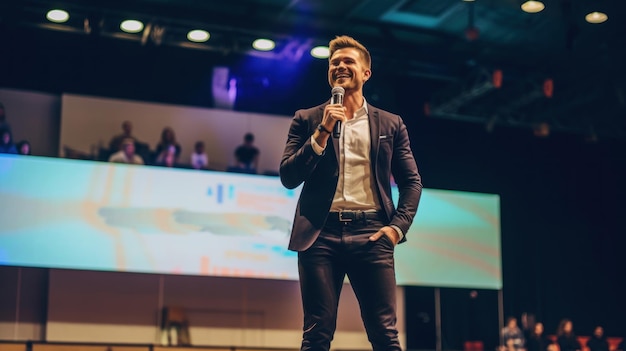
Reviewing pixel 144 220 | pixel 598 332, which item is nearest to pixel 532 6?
pixel 144 220

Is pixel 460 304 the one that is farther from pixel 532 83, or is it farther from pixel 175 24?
pixel 175 24

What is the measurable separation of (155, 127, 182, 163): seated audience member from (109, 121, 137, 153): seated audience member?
0.31 m

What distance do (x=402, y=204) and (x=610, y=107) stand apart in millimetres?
Result: 9923

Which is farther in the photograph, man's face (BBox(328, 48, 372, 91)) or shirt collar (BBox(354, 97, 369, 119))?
shirt collar (BBox(354, 97, 369, 119))

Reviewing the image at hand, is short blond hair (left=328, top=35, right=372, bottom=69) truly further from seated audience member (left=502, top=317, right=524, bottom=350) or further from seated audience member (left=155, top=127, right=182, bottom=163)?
seated audience member (left=502, top=317, right=524, bottom=350)

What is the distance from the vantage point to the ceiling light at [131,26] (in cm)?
905

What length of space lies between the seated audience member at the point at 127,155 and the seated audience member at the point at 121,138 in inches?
6.0

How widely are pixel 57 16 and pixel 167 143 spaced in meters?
1.96

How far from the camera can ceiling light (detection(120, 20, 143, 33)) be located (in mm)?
9046

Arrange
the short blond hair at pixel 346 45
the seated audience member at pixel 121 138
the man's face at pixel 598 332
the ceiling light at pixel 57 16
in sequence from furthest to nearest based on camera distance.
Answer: the man's face at pixel 598 332
the seated audience member at pixel 121 138
the ceiling light at pixel 57 16
the short blond hair at pixel 346 45

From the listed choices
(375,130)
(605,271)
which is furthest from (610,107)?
(375,130)

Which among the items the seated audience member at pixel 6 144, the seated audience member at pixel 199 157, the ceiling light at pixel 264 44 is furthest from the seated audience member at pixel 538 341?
the seated audience member at pixel 6 144

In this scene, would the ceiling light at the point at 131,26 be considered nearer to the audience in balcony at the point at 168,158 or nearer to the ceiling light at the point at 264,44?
the ceiling light at the point at 264,44

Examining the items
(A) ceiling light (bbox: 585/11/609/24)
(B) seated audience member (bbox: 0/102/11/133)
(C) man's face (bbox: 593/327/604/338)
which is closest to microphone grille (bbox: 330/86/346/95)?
(B) seated audience member (bbox: 0/102/11/133)
